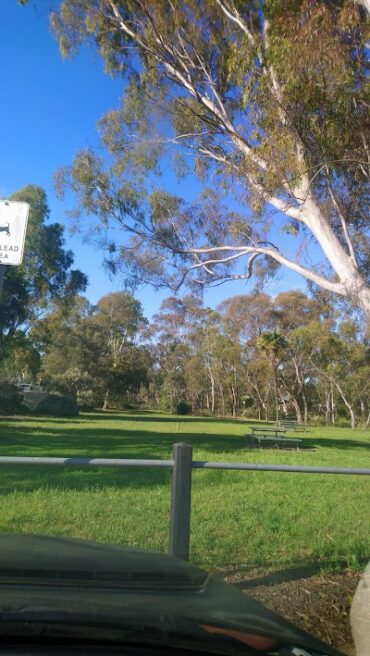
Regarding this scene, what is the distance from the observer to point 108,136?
13375mm

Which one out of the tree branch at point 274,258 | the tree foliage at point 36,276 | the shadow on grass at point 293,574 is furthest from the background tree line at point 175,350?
the shadow on grass at point 293,574

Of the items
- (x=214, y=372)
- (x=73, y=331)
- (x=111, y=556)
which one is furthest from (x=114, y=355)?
(x=111, y=556)

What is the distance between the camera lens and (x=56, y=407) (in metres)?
41.5

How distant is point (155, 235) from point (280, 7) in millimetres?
5790

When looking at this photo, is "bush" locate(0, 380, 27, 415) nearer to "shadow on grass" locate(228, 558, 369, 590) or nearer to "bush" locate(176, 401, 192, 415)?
"bush" locate(176, 401, 192, 415)

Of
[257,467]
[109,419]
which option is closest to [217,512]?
[257,467]

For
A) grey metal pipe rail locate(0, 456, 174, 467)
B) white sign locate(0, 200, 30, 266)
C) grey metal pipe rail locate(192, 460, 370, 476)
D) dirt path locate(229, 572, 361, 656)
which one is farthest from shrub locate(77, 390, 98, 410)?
white sign locate(0, 200, 30, 266)

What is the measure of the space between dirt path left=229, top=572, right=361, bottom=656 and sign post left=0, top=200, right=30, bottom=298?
Answer: 123 inches

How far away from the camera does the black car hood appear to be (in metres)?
2.04

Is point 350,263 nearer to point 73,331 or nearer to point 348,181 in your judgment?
point 348,181

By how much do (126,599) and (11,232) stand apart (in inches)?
94.2

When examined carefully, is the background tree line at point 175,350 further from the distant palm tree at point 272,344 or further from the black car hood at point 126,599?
the black car hood at point 126,599

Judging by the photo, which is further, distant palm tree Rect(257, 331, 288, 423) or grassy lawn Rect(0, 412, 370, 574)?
distant palm tree Rect(257, 331, 288, 423)

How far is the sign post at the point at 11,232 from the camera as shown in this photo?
3889mm
